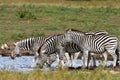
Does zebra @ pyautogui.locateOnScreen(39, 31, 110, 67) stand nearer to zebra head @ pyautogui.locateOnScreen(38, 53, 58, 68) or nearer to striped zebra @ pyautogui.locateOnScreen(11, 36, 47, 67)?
zebra head @ pyautogui.locateOnScreen(38, 53, 58, 68)

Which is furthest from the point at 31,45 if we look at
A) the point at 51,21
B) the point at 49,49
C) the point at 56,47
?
the point at 51,21

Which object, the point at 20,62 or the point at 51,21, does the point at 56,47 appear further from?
the point at 51,21

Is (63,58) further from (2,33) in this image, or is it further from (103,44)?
(2,33)

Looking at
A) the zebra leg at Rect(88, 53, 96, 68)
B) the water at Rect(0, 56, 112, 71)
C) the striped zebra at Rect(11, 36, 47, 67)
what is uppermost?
the striped zebra at Rect(11, 36, 47, 67)

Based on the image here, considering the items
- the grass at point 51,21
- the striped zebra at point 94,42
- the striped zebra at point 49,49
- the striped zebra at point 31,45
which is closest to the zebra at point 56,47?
the striped zebra at point 49,49

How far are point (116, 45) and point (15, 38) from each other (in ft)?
23.8

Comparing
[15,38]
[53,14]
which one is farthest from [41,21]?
[15,38]

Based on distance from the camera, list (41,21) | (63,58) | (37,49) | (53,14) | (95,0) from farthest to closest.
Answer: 1. (95,0)
2. (53,14)
3. (41,21)
4. (37,49)
5. (63,58)

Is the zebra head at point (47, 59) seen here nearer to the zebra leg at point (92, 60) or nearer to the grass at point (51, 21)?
the zebra leg at point (92, 60)

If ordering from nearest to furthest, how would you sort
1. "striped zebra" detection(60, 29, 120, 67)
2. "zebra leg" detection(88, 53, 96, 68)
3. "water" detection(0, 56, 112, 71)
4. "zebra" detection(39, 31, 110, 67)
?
1. "striped zebra" detection(60, 29, 120, 67)
2. "zebra" detection(39, 31, 110, 67)
3. "zebra leg" detection(88, 53, 96, 68)
4. "water" detection(0, 56, 112, 71)

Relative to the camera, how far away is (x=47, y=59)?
16.2 m

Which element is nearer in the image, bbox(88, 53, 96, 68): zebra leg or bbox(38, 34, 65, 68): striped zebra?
bbox(38, 34, 65, 68): striped zebra

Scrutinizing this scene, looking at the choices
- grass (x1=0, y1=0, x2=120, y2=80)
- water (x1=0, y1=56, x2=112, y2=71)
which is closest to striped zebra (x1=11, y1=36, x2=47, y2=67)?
water (x1=0, y1=56, x2=112, y2=71)

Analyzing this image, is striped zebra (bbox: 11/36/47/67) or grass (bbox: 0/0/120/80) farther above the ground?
striped zebra (bbox: 11/36/47/67)
